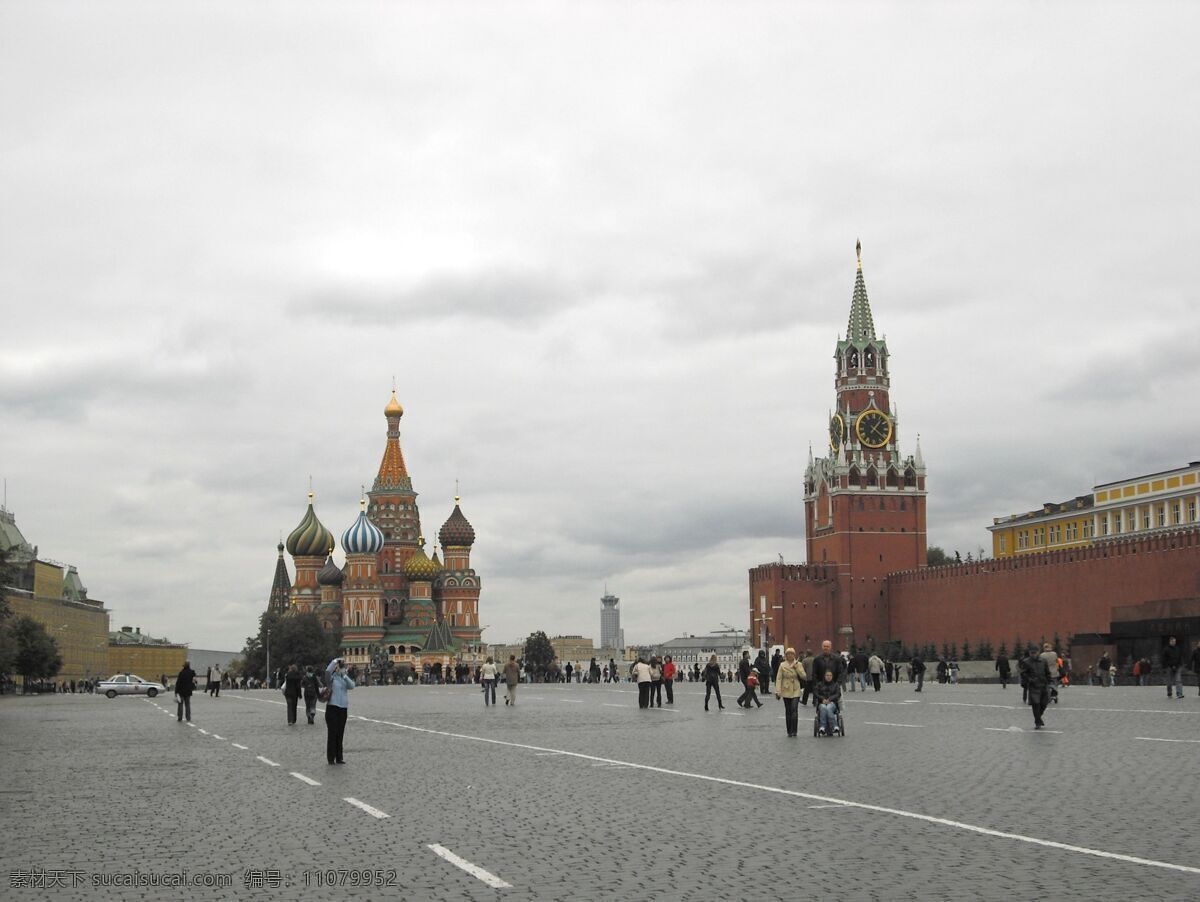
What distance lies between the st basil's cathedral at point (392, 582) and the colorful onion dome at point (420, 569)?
0.26 ft

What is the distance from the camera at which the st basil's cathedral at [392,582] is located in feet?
376

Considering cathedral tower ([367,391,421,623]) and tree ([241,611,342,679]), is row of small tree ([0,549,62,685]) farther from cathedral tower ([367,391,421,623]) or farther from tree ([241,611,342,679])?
cathedral tower ([367,391,421,623])

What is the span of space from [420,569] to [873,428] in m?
37.3

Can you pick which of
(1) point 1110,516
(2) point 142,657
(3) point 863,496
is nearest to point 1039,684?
(1) point 1110,516

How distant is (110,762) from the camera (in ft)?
57.1

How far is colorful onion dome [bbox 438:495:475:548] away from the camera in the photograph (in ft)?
399

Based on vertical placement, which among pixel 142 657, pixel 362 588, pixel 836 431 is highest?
pixel 836 431

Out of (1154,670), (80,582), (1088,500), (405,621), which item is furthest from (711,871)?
(80,582)

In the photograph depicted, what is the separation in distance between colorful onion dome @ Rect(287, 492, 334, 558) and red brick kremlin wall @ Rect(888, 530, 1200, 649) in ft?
164

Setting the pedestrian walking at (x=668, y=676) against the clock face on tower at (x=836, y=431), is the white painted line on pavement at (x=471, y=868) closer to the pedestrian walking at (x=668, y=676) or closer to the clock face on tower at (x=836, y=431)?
the pedestrian walking at (x=668, y=676)

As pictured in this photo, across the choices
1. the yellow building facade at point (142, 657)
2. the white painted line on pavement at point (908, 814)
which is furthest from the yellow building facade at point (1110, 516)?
the yellow building facade at point (142, 657)

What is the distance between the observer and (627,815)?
1102 centimetres

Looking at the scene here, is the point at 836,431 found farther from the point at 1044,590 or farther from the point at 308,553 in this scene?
the point at 308,553

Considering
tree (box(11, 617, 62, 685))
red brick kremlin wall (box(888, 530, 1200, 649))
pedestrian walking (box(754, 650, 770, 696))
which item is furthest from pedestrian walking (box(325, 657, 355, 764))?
tree (box(11, 617, 62, 685))
